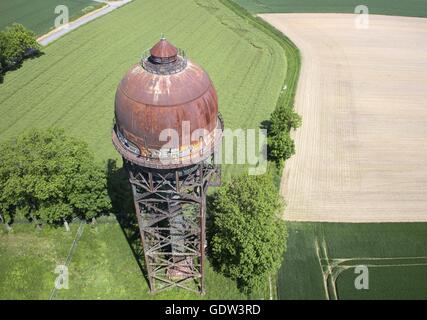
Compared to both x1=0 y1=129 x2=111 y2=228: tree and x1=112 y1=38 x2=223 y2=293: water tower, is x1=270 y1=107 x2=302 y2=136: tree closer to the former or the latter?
x1=112 y1=38 x2=223 y2=293: water tower

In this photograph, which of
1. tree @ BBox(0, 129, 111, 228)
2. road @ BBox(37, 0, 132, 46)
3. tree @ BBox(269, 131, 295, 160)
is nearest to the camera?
tree @ BBox(0, 129, 111, 228)

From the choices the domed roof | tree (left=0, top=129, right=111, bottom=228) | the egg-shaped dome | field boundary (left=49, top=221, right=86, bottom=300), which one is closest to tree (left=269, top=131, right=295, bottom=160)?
tree (left=0, top=129, right=111, bottom=228)

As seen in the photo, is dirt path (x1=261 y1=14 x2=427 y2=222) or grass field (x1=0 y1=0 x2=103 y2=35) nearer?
dirt path (x1=261 y1=14 x2=427 y2=222)

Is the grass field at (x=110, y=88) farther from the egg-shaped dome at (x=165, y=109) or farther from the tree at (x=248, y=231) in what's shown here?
the egg-shaped dome at (x=165, y=109)

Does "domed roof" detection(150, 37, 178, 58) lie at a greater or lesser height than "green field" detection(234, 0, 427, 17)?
greater

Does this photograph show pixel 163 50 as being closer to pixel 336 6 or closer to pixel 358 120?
pixel 358 120

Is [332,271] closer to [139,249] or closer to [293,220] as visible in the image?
[293,220]

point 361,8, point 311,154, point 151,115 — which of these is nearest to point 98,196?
point 151,115
